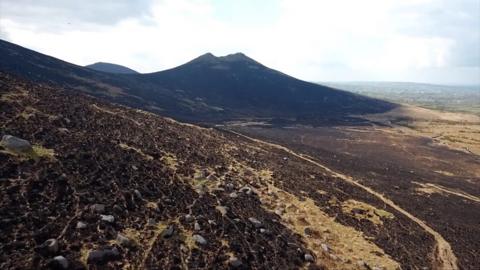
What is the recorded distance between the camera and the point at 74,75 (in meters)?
142

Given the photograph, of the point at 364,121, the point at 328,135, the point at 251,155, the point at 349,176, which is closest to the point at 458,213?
the point at 349,176

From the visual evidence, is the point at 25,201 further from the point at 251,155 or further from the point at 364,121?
the point at 364,121

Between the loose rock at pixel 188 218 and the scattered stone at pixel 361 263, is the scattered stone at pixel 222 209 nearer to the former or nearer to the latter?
the loose rock at pixel 188 218

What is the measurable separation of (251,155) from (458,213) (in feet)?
91.7

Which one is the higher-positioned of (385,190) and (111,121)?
(111,121)

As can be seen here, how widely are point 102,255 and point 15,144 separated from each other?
1328 centimetres

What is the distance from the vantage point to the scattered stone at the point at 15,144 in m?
29.5

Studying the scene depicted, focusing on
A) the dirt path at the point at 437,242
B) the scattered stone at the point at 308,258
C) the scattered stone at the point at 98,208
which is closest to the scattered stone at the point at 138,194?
the scattered stone at the point at 98,208

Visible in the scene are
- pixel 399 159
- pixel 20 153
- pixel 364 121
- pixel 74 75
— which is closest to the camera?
pixel 20 153

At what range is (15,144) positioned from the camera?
98.0 feet

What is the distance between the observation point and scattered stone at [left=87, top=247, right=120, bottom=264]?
21.8 metres

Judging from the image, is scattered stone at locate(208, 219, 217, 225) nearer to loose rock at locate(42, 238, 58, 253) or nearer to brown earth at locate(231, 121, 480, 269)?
loose rock at locate(42, 238, 58, 253)

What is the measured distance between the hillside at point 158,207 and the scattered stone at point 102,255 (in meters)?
0.06

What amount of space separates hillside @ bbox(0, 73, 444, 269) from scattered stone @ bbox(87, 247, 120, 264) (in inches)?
2.2
